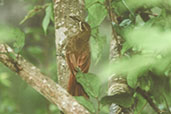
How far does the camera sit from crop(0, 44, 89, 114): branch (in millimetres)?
708

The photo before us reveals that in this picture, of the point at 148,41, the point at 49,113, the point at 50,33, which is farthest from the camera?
the point at 50,33

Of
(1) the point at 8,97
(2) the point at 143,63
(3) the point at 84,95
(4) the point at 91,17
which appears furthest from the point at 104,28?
(2) the point at 143,63

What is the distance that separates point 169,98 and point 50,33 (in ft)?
4.70

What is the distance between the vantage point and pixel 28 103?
2898 millimetres

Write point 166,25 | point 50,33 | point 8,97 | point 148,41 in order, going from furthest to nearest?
point 8,97 < point 50,33 < point 166,25 < point 148,41

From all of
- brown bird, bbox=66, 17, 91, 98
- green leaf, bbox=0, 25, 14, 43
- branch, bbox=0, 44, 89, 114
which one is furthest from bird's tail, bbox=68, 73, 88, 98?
green leaf, bbox=0, 25, 14, 43

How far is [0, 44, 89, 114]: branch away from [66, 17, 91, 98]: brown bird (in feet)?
0.35

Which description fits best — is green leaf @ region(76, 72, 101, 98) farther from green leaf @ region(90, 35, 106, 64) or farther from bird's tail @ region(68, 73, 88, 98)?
green leaf @ region(90, 35, 106, 64)

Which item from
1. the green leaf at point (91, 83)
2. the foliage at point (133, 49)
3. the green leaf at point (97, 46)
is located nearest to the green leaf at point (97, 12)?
the foliage at point (133, 49)

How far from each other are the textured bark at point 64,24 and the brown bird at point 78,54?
18 mm

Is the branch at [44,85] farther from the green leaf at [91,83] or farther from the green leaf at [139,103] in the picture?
the green leaf at [139,103]

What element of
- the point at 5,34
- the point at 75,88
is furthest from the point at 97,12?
the point at 5,34

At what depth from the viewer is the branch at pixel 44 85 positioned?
708mm

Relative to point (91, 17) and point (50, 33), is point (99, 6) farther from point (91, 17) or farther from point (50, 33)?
point (50, 33)
